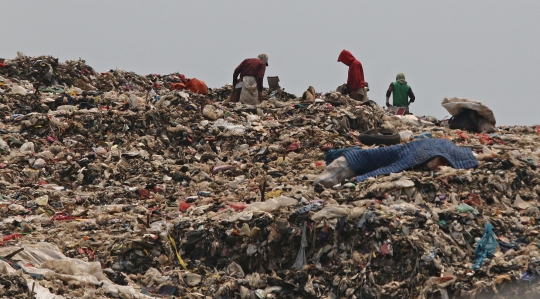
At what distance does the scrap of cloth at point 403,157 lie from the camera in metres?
10.3

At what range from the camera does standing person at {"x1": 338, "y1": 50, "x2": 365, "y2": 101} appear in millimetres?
16062

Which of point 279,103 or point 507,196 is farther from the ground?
point 279,103

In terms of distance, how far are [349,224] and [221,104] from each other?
6540 millimetres

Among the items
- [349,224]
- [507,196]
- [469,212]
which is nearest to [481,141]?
[507,196]

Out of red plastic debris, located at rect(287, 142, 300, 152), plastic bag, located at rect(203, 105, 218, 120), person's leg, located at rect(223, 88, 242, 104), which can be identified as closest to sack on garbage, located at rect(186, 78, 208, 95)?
person's leg, located at rect(223, 88, 242, 104)

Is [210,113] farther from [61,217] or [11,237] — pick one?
[11,237]

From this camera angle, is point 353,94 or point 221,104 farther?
point 353,94

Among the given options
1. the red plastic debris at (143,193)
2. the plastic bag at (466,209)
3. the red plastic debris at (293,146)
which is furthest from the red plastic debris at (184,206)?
the plastic bag at (466,209)

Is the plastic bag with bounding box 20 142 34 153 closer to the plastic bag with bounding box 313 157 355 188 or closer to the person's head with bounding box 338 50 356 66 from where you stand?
the plastic bag with bounding box 313 157 355 188

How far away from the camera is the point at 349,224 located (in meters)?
8.59

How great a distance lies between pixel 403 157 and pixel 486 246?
2143mm

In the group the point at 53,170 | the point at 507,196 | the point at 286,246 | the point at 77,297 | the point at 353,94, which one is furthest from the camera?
the point at 353,94

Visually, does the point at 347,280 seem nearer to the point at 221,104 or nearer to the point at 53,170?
the point at 53,170

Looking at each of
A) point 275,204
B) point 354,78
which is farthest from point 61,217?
point 354,78
